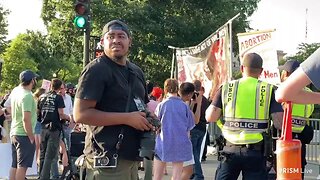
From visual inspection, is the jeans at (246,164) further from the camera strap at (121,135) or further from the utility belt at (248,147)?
the camera strap at (121,135)

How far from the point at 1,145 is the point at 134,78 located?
5.73 meters

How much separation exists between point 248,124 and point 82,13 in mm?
7271

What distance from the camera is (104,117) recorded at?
13.6 ft

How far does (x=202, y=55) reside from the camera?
50.4 ft

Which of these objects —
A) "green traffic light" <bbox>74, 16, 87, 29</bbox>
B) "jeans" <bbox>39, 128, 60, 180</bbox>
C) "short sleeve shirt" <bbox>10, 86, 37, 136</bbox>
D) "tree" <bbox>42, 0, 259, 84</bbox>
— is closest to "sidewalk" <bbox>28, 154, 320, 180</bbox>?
"jeans" <bbox>39, 128, 60, 180</bbox>

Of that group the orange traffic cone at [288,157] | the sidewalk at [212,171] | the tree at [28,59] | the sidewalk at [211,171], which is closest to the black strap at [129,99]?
the orange traffic cone at [288,157]

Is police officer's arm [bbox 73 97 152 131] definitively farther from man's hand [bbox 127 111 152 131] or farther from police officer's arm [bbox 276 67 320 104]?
police officer's arm [bbox 276 67 320 104]

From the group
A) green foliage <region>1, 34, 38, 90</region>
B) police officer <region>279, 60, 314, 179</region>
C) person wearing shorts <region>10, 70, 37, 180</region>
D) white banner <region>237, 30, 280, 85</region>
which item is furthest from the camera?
green foliage <region>1, 34, 38, 90</region>

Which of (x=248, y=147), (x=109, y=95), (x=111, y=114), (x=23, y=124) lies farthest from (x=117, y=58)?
(x=23, y=124)

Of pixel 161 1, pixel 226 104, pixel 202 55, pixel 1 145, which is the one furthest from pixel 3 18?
pixel 226 104

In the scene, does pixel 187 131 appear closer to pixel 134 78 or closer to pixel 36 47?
pixel 134 78

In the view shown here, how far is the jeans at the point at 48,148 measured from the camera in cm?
998

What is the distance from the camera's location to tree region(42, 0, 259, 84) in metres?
32.7

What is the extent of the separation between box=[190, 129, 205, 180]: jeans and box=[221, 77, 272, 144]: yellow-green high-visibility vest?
15.2 ft
